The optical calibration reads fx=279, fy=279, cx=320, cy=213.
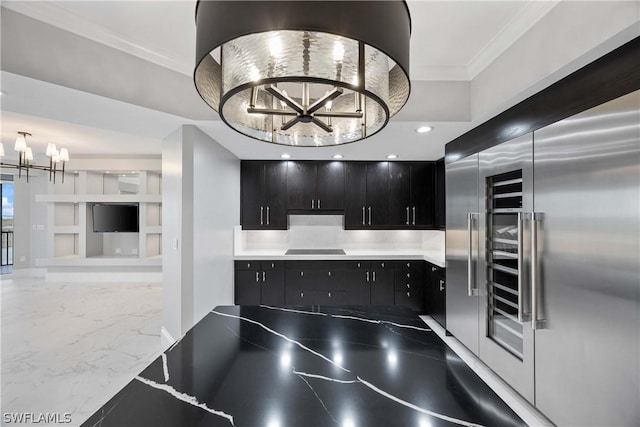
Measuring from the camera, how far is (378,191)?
4305mm

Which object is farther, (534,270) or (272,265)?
(272,265)

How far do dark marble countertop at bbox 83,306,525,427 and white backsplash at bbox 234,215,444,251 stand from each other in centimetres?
330

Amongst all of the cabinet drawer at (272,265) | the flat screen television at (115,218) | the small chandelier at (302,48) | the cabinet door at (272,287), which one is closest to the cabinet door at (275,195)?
the cabinet drawer at (272,265)

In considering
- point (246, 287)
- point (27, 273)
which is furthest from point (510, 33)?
point (27, 273)

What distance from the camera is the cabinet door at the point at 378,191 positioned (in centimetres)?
429

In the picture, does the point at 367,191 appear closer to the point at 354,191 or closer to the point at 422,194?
the point at 354,191

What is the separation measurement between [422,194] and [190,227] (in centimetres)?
328

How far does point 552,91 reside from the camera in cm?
176

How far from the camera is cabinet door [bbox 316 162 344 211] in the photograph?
4289mm

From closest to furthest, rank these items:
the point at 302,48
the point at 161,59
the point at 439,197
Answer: the point at 302,48 < the point at 161,59 < the point at 439,197

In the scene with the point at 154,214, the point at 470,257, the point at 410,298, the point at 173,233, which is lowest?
the point at 410,298

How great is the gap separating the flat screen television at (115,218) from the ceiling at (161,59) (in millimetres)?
4288

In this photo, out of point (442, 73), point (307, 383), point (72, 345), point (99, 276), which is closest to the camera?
point (307, 383)

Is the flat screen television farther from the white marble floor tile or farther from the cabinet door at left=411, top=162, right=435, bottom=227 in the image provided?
the cabinet door at left=411, top=162, right=435, bottom=227
